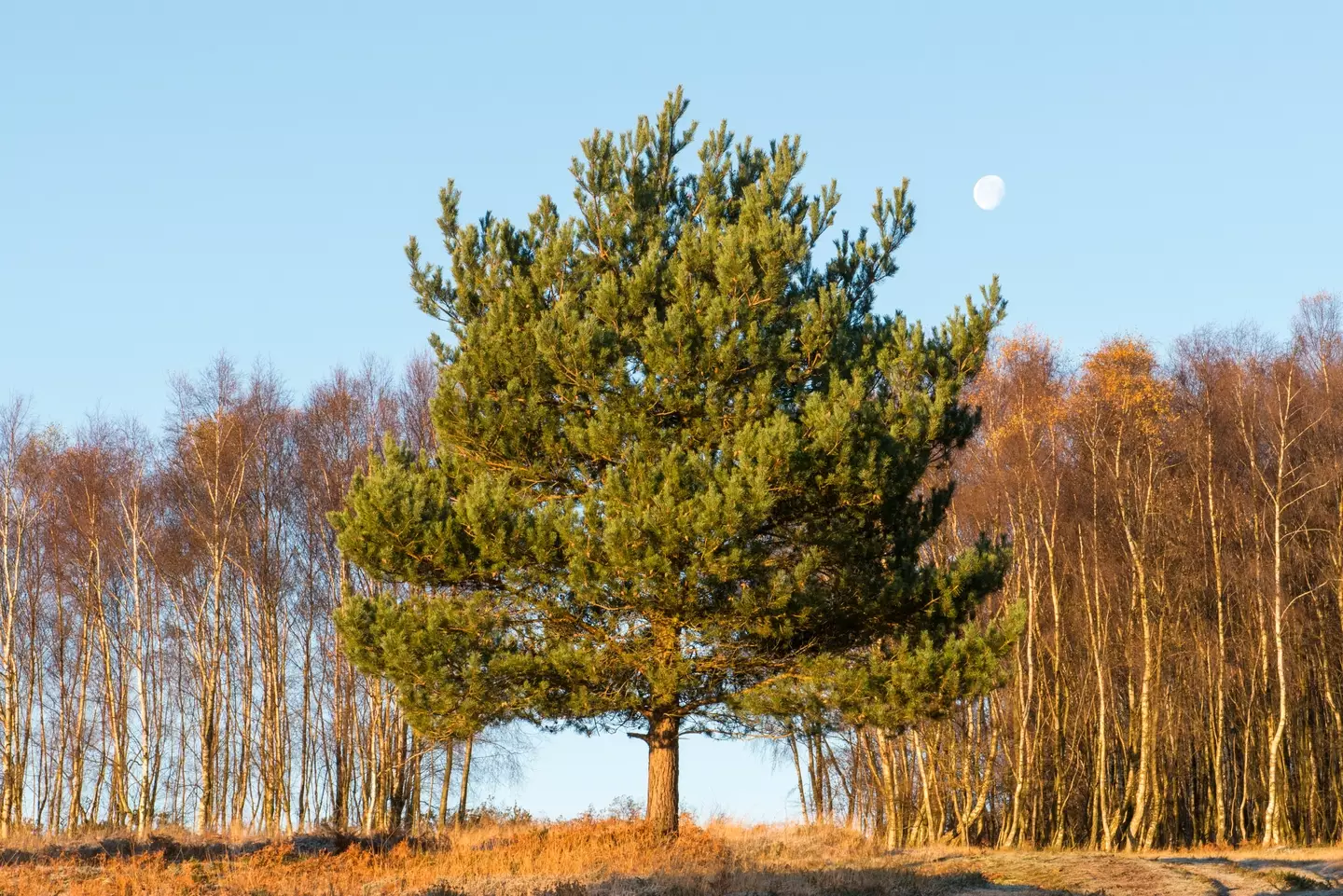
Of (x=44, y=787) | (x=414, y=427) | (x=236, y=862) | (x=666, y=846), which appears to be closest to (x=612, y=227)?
(x=666, y=846)

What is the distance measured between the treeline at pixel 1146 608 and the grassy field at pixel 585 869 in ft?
19.2

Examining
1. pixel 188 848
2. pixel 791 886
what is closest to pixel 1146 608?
pixel 791 886

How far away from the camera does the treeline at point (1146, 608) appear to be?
23672mm

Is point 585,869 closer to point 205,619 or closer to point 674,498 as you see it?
point 674,498

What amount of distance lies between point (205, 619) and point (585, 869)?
15.1 metres

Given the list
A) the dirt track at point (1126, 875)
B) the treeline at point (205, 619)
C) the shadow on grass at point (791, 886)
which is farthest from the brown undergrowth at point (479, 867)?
the treeline at point (205, 619)

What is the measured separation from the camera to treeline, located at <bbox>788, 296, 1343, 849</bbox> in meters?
23.7

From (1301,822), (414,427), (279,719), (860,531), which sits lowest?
(1301,822)

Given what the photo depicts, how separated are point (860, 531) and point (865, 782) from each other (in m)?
15.5

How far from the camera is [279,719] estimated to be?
24.2 metres

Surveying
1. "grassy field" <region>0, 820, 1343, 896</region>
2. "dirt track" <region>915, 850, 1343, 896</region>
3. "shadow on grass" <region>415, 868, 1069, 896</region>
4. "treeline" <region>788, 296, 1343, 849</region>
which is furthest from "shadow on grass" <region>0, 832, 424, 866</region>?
"treeline" <region>788, 296, 1343, 849</region>

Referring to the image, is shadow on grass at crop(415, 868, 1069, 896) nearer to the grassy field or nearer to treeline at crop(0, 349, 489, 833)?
the grassy field

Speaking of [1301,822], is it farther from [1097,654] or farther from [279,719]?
[279,719]

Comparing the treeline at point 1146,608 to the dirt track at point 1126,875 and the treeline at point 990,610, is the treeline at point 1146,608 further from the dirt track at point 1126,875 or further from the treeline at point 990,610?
the dirt track at point 1126,875
